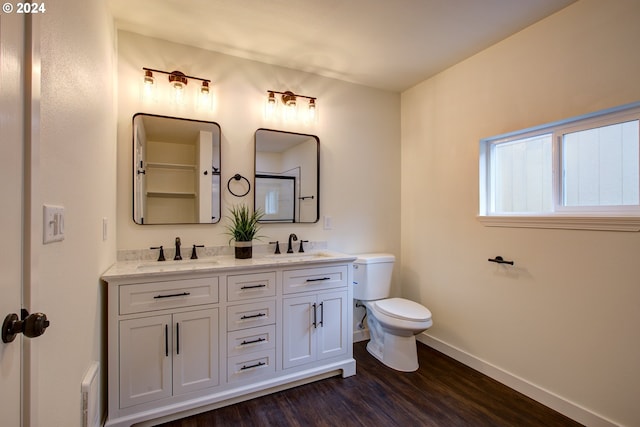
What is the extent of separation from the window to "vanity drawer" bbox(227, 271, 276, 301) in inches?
64.4

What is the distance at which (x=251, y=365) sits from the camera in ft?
6.12

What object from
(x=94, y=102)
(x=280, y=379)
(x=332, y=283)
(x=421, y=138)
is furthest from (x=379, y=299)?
(x=94, y=102)

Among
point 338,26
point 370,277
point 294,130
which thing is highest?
point 338,26

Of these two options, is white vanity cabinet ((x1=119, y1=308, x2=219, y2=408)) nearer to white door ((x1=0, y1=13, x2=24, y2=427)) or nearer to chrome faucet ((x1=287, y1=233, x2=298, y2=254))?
chrome faucet ((x1=287, y1=233, x2=298, y2=254))

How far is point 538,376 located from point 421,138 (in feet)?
6.60

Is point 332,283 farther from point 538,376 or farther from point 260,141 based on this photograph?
point 538,376

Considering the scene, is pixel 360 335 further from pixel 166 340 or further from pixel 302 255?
pixel 166 340

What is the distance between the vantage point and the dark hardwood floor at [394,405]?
1.70m

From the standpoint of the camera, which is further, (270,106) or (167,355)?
(270,106)

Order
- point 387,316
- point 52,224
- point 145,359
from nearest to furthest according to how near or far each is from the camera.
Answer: point 52,224 < point 145,359 < point 387,316

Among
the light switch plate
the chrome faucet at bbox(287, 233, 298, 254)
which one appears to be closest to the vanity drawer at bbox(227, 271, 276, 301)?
the chrome faucet at bbox(287, 233, 298, 254)

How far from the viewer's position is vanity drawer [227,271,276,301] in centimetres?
182

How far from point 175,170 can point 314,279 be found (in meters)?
1.25

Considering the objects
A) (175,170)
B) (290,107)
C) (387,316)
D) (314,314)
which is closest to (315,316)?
(314,314)
